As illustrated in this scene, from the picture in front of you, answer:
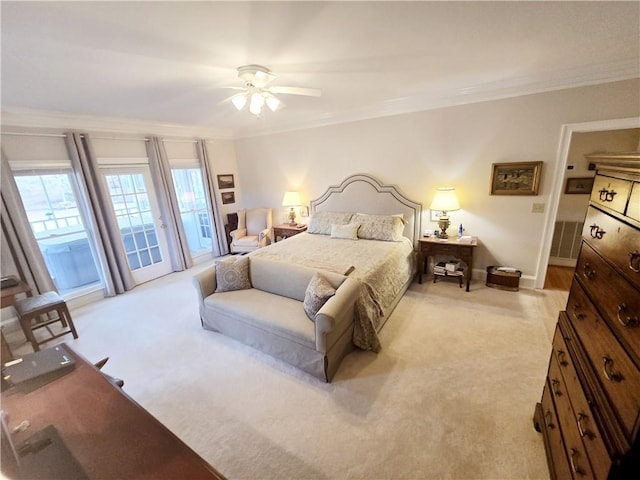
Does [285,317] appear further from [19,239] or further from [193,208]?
[193,208]

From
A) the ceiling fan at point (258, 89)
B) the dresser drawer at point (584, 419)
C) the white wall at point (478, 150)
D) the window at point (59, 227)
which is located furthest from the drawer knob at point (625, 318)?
the window at point (59, 227)

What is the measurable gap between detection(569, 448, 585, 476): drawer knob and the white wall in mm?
2855

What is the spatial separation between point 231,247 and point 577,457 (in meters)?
5.18

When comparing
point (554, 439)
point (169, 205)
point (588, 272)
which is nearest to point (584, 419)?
point (554, 439)

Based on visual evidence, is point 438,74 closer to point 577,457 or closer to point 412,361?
point 412,361

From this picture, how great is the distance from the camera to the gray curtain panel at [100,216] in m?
3.54

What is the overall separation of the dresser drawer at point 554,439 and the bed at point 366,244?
121cm

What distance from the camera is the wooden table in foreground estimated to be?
89 cm

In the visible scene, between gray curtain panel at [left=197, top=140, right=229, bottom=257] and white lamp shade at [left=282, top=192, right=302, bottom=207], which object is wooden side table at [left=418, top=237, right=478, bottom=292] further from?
gray curtain panel at [left=197, top=140, right=229, bottom=257]

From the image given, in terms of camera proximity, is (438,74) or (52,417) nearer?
(52,417)

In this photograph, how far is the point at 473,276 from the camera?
387 cm

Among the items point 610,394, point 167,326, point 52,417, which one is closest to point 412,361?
point 610,394

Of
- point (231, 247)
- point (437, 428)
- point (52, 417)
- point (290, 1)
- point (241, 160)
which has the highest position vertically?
point (290, 1)

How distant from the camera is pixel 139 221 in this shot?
14.6 feet
